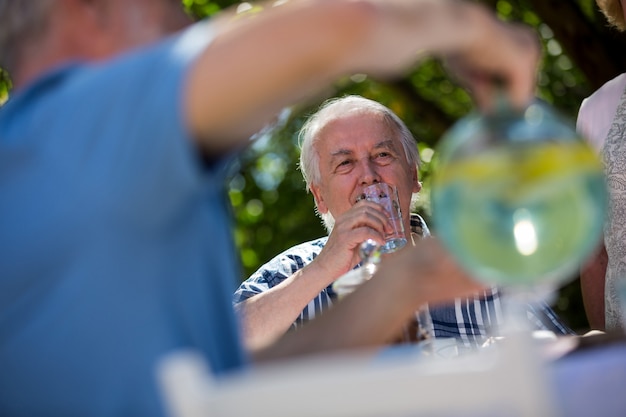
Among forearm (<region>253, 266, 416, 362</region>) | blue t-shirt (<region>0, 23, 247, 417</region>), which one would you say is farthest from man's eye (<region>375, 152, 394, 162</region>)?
blue t-shirt (<region>0, 23, 247, 417</region>)

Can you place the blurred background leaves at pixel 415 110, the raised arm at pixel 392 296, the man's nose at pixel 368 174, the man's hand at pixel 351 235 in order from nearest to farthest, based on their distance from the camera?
the raised arm at pixel 392 296 < the man's hand at pixel 351 235 < the man's nose at pixel 368 174 < the blurred background leaves at pixel 415 110

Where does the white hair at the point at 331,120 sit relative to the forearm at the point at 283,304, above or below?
above

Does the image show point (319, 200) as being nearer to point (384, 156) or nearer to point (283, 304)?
point (384, 156)

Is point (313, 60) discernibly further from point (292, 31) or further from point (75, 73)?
point (75, 73)

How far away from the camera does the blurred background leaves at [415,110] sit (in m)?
5.63

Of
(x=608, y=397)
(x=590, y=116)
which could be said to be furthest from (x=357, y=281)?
(x=590, y=116)

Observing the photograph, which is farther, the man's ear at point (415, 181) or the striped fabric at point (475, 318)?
the man's ear at point (415, 181)

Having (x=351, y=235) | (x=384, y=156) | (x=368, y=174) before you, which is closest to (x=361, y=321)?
(x=351, y=235)

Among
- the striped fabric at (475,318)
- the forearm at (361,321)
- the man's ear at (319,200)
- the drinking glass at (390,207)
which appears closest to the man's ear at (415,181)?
the drinking glass at (390,207)

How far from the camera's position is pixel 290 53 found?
1.35 meters

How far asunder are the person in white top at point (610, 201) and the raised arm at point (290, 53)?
2151 mm

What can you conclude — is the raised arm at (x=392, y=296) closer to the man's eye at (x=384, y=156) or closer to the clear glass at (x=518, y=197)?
the clear glass at (x=518, y=197)

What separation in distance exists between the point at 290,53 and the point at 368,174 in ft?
8.70

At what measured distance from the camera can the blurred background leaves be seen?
5.63 meters
